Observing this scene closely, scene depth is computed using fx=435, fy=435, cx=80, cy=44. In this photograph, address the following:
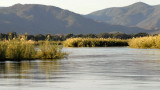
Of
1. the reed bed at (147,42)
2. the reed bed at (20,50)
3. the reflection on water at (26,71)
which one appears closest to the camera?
the reflection on water at (26,71)

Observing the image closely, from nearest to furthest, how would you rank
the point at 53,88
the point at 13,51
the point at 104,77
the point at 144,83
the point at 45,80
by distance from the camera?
the point at 53,88 → the point at 144,83 → the point at 45,80 → the point at 104,77 → the point at 13,51

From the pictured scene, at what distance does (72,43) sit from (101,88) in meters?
49.9

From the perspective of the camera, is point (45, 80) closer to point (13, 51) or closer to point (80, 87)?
point (80, 87)

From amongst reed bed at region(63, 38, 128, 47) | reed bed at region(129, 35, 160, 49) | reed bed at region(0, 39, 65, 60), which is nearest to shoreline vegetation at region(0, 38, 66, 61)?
reed bed at region(0, 39, 65, 60)

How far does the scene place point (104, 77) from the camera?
1571 cm

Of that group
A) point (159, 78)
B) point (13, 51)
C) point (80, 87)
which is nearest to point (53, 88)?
point (80, 87)

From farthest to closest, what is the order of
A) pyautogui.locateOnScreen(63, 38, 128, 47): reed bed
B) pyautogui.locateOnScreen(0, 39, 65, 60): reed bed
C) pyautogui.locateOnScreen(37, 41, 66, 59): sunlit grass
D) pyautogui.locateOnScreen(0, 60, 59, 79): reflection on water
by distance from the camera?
1. pyautogui.locateOnScreen(63, 38, 128, 47): reed bed
2. pyautogui.locateOnScreen(37, 41, 66, 59): sunlit grass
3. pyautogui.locateOnScreen(0, 39, 65, 60): reed bed
4. pyautogui.locateOnScreen(0, 60, 59, 79): reflection on water

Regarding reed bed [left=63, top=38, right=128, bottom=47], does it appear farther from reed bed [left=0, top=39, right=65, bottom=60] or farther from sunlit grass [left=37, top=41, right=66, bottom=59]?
reed bed [left=0, top=39, right=65, bottom=60]

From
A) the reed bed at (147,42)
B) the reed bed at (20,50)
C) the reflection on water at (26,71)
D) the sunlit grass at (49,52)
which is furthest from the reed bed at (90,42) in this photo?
the reflection on water at (26,71)

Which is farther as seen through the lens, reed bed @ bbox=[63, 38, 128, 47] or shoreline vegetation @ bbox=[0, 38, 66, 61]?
reed bed @ bbox=[63, 38, 128, 47]

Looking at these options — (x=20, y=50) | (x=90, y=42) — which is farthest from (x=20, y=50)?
(x=90, y=42)

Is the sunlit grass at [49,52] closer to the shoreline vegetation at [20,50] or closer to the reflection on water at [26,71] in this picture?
the shoreline vegetation at [20,50]

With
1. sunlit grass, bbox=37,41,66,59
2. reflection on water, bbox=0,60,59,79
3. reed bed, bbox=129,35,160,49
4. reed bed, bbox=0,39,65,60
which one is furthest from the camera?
reed bed, bbox=129,35,160,49

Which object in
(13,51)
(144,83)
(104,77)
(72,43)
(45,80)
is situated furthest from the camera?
(72,43)
